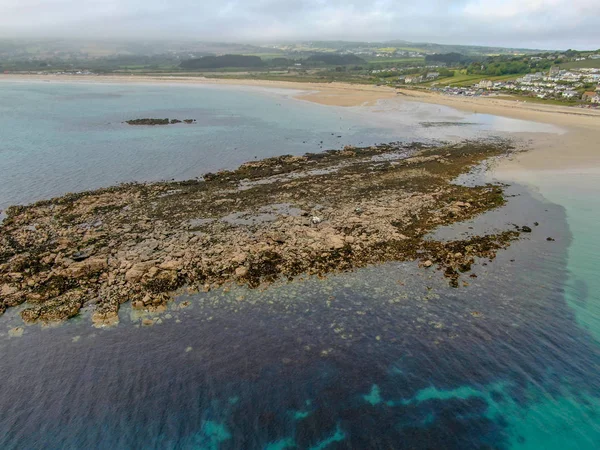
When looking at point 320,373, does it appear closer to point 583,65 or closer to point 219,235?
point 219,235

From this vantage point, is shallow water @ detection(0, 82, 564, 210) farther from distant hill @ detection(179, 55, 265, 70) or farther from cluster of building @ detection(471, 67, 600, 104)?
distant hill @ detection(179, 55, 265, 70)

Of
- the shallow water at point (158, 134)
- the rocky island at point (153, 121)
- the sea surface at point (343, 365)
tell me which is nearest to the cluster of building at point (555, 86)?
the shallow water at point (158, 134)

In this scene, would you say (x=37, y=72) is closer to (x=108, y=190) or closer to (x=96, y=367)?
(x=108, y=190)

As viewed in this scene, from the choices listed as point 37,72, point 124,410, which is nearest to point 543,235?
point 124,410

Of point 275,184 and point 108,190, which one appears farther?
point 275,184

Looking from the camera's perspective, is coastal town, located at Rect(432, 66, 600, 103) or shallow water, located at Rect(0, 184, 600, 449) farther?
coastal town, located at Rect(432, 66, 600, 103)

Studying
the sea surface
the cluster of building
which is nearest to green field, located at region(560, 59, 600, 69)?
the cluster of building
